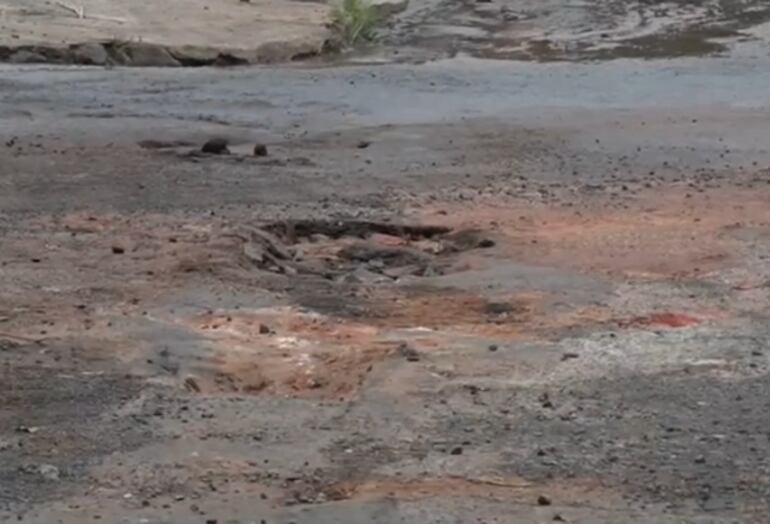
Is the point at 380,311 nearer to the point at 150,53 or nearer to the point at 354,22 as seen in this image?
the point at 150,53

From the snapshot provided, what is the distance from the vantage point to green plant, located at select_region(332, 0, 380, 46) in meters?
20.5

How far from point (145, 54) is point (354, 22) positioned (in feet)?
10.9

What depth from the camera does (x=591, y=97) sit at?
1616 cm

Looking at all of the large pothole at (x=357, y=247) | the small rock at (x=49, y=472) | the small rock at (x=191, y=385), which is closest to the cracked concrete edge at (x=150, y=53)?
the large pothole at (x=357, y=247)

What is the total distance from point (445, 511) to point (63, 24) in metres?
13.9

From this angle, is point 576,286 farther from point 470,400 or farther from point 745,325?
point 470,400

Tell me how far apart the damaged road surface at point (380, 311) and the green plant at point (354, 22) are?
5032 mm

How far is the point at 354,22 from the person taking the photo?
2072 centimetres

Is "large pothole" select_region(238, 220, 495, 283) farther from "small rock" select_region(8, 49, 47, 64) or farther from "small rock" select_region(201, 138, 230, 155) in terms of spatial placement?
"small rock" select_region(8, 49, 47, 64)

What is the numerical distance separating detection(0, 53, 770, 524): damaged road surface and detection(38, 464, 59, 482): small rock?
2cm

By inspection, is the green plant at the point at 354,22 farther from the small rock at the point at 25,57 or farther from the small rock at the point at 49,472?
the small rock at the point at 49,472

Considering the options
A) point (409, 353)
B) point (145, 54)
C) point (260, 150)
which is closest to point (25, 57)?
point (145, 54)

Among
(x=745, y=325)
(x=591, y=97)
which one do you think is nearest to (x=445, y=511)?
(x=745, y=325)

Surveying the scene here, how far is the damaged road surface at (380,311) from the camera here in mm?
6359
